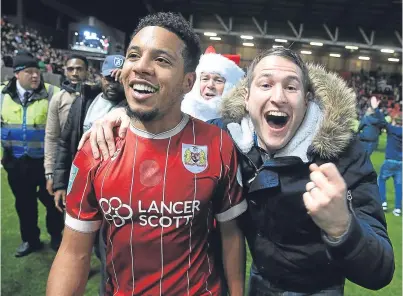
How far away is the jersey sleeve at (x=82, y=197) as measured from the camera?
5.19ft

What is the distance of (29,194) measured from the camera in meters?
4.25

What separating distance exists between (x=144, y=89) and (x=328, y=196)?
779mm

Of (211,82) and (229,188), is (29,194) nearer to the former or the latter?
(211,82)

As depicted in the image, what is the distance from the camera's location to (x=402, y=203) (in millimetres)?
6777

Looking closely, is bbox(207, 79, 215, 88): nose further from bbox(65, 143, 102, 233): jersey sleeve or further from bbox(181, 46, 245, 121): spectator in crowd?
bbox(65, 143, 102, 233): jersey sleeve

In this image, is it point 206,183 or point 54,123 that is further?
point 54,123

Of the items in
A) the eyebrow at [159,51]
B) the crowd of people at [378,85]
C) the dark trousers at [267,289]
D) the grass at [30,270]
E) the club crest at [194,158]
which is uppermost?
the crowd of people at [378,85]

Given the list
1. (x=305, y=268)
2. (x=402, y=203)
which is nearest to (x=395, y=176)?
(x=402, y=203)

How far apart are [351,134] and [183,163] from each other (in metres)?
0.71

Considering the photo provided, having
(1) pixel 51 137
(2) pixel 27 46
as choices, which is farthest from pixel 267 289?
(2) pixel 27 46

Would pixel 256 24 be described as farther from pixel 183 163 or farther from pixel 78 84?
pixel 183 163

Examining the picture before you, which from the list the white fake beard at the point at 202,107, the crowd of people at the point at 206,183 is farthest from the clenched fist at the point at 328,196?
the white fake beard at the point at 202,107

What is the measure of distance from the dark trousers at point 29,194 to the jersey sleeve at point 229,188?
9.99ft

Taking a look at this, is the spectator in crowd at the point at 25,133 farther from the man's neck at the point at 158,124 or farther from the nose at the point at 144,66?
the nose at the point at 144,66
